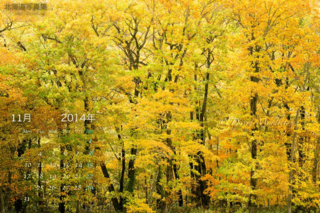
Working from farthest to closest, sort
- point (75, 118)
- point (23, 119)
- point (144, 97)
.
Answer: point (75, 118)
point (144, 97)
point (23, 119)

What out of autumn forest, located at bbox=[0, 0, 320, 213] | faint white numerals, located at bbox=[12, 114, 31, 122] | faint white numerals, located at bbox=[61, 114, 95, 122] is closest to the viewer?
autumn forest, located at bbox=[0, 0, 320, 213]

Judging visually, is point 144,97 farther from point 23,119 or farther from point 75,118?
point 23,119

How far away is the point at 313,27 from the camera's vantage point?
56.1ft

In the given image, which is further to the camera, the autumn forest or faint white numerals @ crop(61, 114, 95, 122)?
faint white numerals @ crop(61, 114, 95, 122)

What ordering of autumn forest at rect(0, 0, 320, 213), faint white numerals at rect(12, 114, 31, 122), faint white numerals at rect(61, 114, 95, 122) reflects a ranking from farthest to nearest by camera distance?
faint white numerals at rect(61, 114, 95, 122) < faint white numerals at rect(12, 114, 31, 122) < autumn forest at rect(0, 0, 320, 213)

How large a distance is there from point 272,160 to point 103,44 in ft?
37.9

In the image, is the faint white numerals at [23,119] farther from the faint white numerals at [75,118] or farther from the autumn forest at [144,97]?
the faint white numerals at [75,118]

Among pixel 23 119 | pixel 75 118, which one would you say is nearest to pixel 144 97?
pixel 75 118

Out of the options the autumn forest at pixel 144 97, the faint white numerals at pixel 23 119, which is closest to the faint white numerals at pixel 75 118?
the autumn forest at pixel 144 97

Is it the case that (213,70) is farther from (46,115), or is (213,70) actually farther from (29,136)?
(29,136)

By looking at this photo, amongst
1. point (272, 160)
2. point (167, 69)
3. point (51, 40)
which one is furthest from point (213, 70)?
point (51, 40)

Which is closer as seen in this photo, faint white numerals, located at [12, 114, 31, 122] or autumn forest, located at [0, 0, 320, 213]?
autumn forest, located at [0, 0, 320, 213]

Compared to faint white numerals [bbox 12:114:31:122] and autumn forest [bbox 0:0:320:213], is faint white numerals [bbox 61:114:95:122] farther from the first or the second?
faint white numerals [bbox 12:114:31:122]

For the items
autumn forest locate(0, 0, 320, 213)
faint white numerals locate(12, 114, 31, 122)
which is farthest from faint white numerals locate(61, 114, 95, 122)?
faint white numerals locate(12, 114, 31, 122)
